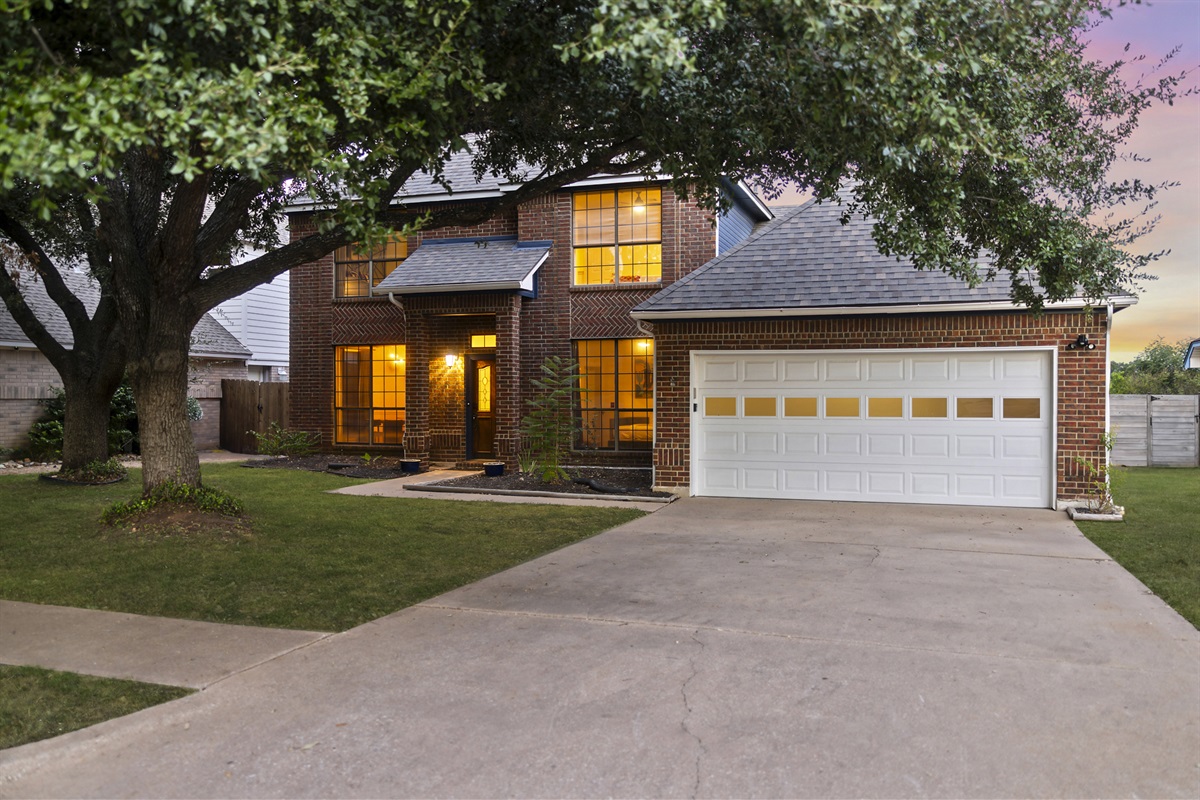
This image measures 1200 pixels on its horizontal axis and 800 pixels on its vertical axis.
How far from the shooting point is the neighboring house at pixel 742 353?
11.9m

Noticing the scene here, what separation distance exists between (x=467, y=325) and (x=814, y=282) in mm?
7369

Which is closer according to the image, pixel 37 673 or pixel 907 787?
pixel 907 787

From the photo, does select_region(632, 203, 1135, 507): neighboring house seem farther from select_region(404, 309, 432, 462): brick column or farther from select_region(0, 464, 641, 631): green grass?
select_region(404, 309, 432, 462): brick column

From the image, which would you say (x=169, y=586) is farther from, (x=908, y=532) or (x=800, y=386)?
(x=800, y=386)

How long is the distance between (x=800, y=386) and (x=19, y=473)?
45.5 feet

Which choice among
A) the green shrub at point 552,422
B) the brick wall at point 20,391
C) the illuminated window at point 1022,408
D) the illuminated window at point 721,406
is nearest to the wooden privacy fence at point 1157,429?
the illuminated window at point 1022,408

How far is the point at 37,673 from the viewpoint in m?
5.07

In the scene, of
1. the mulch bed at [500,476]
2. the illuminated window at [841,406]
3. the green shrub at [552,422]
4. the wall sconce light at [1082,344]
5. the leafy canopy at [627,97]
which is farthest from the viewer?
the green shrub at [552,422]

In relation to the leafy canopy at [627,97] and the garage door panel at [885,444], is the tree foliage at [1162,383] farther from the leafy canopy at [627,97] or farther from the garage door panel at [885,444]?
the leafy canopy at [627,97]

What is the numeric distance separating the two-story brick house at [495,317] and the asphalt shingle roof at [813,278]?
1520 mm

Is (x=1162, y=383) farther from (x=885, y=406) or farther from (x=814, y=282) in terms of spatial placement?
(x=814, y=282)

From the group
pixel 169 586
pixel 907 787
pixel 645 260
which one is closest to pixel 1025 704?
pixel 907 787

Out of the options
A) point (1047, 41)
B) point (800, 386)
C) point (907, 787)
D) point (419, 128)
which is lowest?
point (907, 787)

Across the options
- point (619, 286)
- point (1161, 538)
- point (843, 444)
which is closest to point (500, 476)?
point (619, 286)
